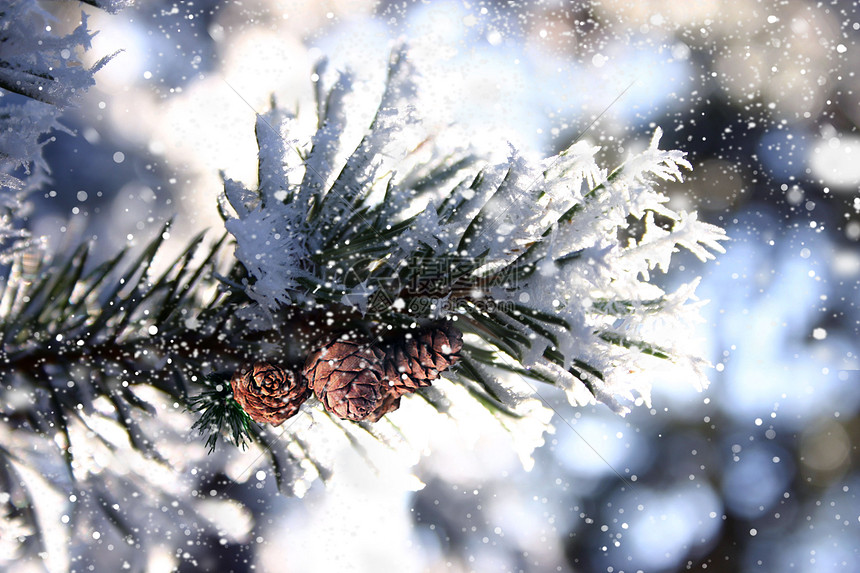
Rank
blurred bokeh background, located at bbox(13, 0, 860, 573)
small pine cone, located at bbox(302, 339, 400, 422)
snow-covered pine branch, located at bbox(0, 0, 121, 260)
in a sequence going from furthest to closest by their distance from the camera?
blurred bokeh background, located at bbox(13, 0, 860, 573) < small pine cone, located at bbox(302, 339, 400, 422) < snow-covered pine branch, located at bbox(0, 0, 121, 260)

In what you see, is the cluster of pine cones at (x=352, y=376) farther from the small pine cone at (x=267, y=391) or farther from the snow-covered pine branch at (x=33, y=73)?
the snow-covered pine branch at (x=33, y=73)

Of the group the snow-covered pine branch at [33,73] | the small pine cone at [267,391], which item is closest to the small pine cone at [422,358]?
the small pine cone at [267,391]

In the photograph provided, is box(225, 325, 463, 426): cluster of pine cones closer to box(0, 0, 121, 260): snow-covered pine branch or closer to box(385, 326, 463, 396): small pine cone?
box(385, 326, 463, 396): small pine cone

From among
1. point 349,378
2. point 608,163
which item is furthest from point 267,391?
point 608,163

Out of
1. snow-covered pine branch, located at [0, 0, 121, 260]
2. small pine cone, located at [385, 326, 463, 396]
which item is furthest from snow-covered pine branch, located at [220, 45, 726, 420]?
snow-covered pine branch, located at [0, 0, 121, 260]

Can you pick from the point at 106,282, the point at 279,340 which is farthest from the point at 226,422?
the point at 106,282

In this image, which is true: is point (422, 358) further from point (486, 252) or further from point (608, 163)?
point (608, 163)
